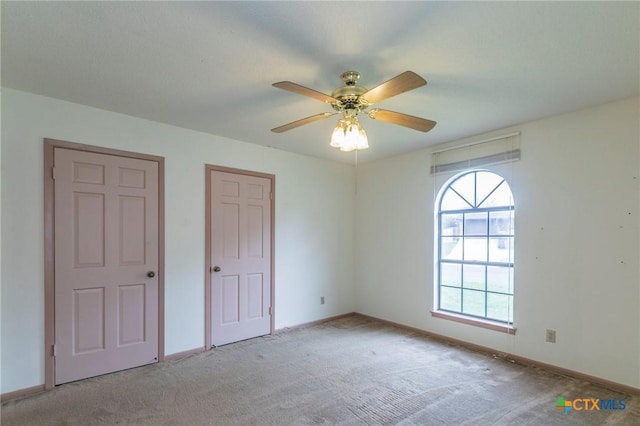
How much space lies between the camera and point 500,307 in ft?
12.0

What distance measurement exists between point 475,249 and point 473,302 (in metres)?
0.63

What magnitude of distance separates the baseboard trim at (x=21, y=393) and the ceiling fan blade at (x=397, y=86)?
344cm

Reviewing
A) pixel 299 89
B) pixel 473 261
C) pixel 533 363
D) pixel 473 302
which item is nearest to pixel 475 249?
pixel 473 261

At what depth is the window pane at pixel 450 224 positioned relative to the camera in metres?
4.10

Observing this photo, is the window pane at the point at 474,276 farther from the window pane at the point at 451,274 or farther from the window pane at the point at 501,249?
the window pane at the point at 501,249

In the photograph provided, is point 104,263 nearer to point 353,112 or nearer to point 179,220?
point 179,220

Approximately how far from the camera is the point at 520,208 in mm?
3441

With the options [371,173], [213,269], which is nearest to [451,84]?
[371,173]

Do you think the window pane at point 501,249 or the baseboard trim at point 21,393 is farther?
the window pane at point 501,249

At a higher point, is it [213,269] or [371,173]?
[371,173]

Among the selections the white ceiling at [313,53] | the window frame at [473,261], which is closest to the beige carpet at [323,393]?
the window frame at [473,261]

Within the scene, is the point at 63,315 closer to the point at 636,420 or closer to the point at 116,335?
the point at 116,335

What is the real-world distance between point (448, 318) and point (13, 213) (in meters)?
4.43

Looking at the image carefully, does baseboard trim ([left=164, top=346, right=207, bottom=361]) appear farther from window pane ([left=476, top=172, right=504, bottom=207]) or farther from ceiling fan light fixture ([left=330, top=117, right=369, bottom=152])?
window pane ([left=476, top=172, right=504, bottom=207])
